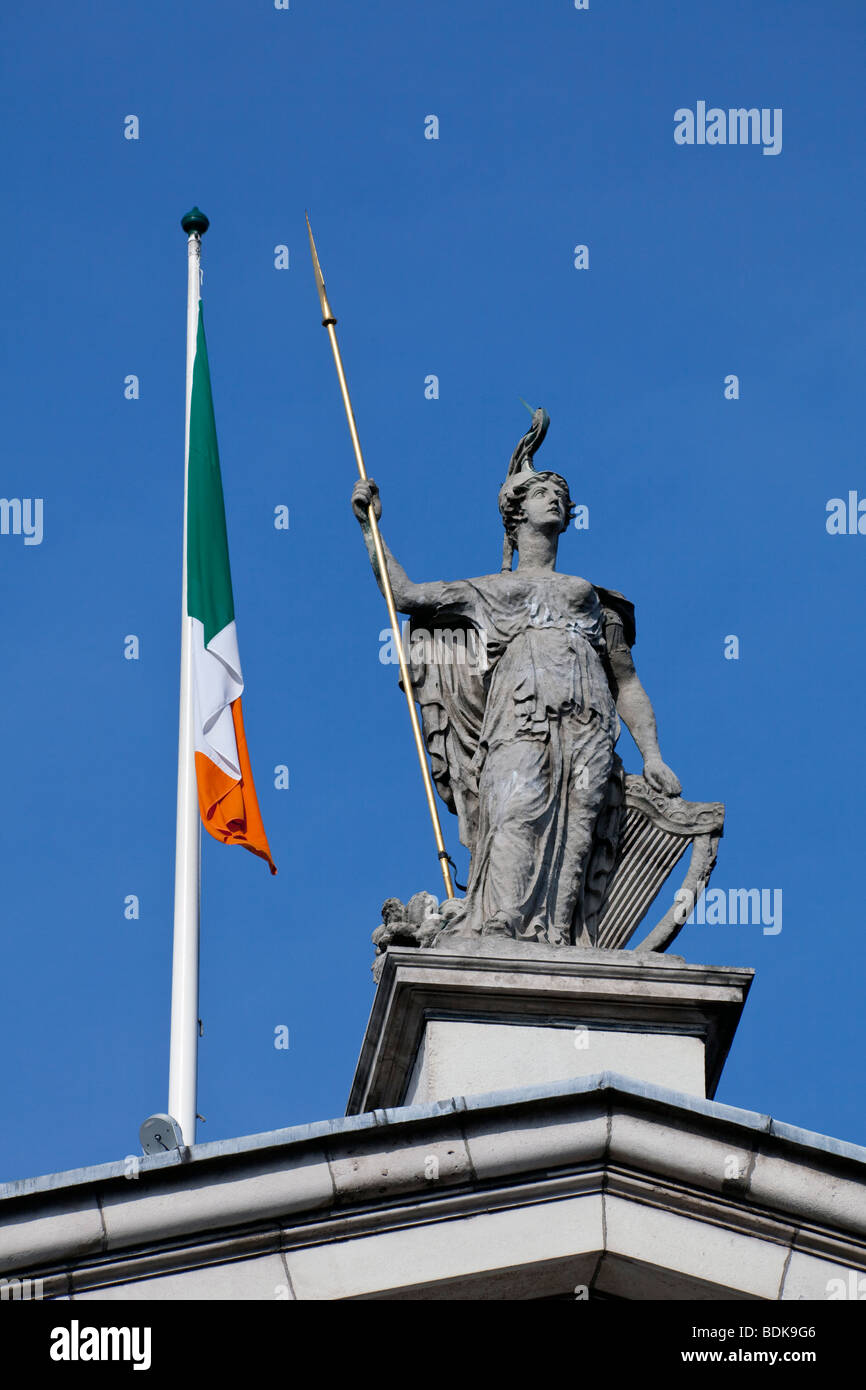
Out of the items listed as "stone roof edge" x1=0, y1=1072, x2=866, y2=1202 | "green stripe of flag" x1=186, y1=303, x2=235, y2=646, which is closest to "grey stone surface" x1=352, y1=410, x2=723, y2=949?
"stone roof edge" x1=0, y1=1072, x2=866, y2=1202

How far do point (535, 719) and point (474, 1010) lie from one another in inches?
86.4

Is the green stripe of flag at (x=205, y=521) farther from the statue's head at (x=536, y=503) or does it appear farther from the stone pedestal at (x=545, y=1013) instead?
the stone pedestal at (x=545, y=1013)

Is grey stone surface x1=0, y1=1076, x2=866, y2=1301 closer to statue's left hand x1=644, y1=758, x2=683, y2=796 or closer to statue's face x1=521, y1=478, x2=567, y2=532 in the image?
statue's left hand x1=644, y1=758, x2=683, y2=796

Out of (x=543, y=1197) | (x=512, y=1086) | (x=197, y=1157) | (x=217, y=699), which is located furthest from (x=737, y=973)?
(x=217, y=699)

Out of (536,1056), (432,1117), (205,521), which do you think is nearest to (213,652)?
(205,521)

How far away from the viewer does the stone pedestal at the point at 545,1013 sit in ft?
52.2

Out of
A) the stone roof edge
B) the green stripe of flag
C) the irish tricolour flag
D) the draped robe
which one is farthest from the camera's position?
the green stripe of flag

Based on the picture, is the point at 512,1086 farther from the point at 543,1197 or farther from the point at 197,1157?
the point at 197,1157

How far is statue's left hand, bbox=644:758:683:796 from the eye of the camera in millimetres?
17750

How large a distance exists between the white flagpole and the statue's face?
4.77 m

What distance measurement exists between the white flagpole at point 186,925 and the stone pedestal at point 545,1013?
10.5ft

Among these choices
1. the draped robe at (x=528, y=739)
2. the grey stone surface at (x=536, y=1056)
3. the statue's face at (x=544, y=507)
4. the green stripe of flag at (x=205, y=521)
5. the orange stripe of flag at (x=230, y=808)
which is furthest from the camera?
the green stripe of flag at (x=205, y=521)

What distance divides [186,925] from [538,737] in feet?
16.3

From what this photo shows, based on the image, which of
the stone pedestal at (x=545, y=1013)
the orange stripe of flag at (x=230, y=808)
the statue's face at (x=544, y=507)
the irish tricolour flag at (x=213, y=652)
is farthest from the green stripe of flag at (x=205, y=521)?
the stone pedestal at (x=545, y=1013)
